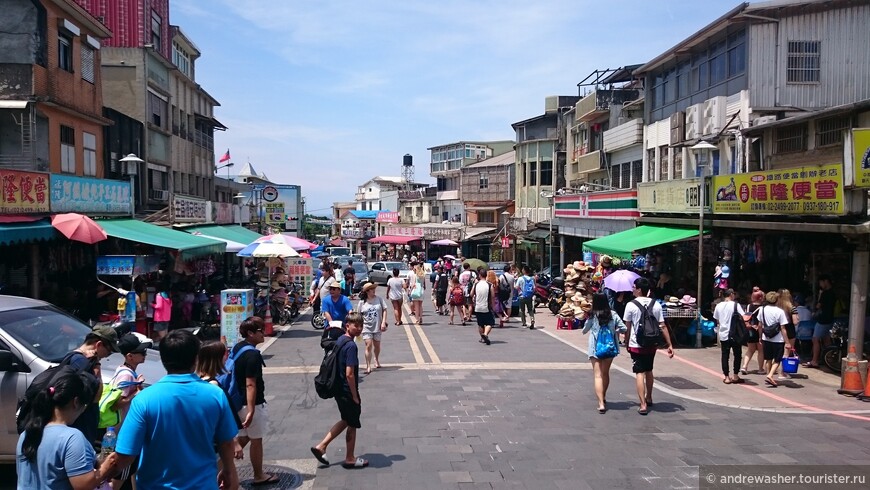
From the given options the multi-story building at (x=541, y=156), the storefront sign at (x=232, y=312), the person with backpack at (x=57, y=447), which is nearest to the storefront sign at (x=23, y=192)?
the storefront sign at (x=232, y=312)

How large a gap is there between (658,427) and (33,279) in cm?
1239

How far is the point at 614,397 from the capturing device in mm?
10875

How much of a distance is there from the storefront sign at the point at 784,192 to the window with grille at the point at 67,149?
16752 millimetres

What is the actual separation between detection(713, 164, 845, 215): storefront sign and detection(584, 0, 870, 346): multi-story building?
0.08ft

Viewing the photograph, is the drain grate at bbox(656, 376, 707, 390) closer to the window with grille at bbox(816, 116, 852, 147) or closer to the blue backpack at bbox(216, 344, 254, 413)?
the window with grille at bbox(816, 116, 852, 147)

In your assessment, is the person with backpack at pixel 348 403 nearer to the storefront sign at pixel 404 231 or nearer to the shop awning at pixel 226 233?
the shop awning at pixel 226 233

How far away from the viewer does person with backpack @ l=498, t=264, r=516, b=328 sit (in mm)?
20369

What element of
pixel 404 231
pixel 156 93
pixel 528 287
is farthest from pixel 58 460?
pixel 404 231

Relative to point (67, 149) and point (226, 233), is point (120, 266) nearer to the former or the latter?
point (67, 149)

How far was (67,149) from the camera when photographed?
19.1 meters

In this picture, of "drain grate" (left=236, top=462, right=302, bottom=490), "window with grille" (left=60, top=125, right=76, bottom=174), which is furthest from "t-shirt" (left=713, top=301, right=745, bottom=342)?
"window with grille" (left=60, top=125, right=76, bottom=174)

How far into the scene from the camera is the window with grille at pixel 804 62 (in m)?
18.3

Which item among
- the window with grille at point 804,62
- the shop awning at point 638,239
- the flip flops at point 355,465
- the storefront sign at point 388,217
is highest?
the window with grille at point 804,62

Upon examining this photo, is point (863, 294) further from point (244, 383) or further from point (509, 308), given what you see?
point (509, 308)
